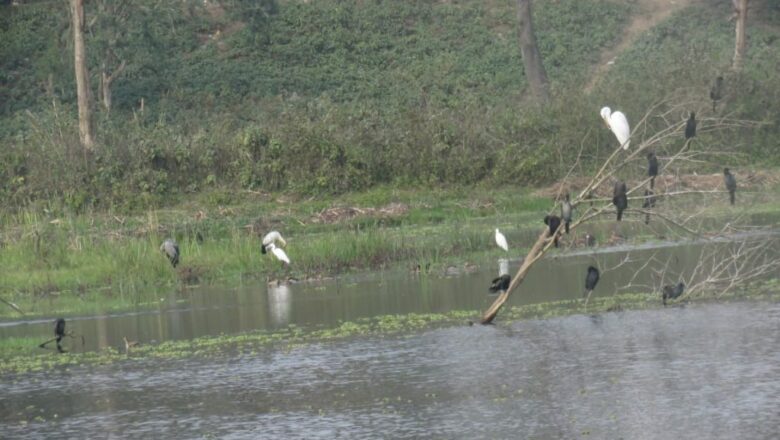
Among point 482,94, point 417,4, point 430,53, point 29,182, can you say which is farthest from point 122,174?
point 417,4

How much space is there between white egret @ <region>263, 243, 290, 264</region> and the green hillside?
6.18 metres

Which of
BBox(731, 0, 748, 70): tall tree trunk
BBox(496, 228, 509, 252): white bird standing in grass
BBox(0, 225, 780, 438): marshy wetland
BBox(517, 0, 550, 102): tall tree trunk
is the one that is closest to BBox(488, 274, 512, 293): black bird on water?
BBox(0, 225, 780, 438): marshy wetland

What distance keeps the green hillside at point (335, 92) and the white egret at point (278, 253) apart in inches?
243

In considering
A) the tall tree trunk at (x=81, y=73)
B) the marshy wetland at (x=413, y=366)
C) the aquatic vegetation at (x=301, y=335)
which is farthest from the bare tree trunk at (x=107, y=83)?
the aquatic vegetation at (x=301, y=335)

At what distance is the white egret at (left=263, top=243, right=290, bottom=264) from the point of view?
794 inches

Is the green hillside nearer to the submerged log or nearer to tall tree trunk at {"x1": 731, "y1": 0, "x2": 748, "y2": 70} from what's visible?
tall tree trunk at {"x1": 731, "y1": 0, "x2": 748, "y2": 70}

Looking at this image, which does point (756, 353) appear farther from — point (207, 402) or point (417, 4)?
point (417, 4)

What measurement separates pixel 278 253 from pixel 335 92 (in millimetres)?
21905

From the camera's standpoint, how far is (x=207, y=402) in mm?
11359

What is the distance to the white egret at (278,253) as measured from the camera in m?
20.2

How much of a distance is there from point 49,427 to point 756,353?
6106mm

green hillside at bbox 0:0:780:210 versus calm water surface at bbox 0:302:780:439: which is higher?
green hillside at bbox 0:0:780:210

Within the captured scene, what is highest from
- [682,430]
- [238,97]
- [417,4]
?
[417,4]

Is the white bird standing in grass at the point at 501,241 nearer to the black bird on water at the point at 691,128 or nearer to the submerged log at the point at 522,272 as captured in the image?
the black bird on water at the point at 691,128
